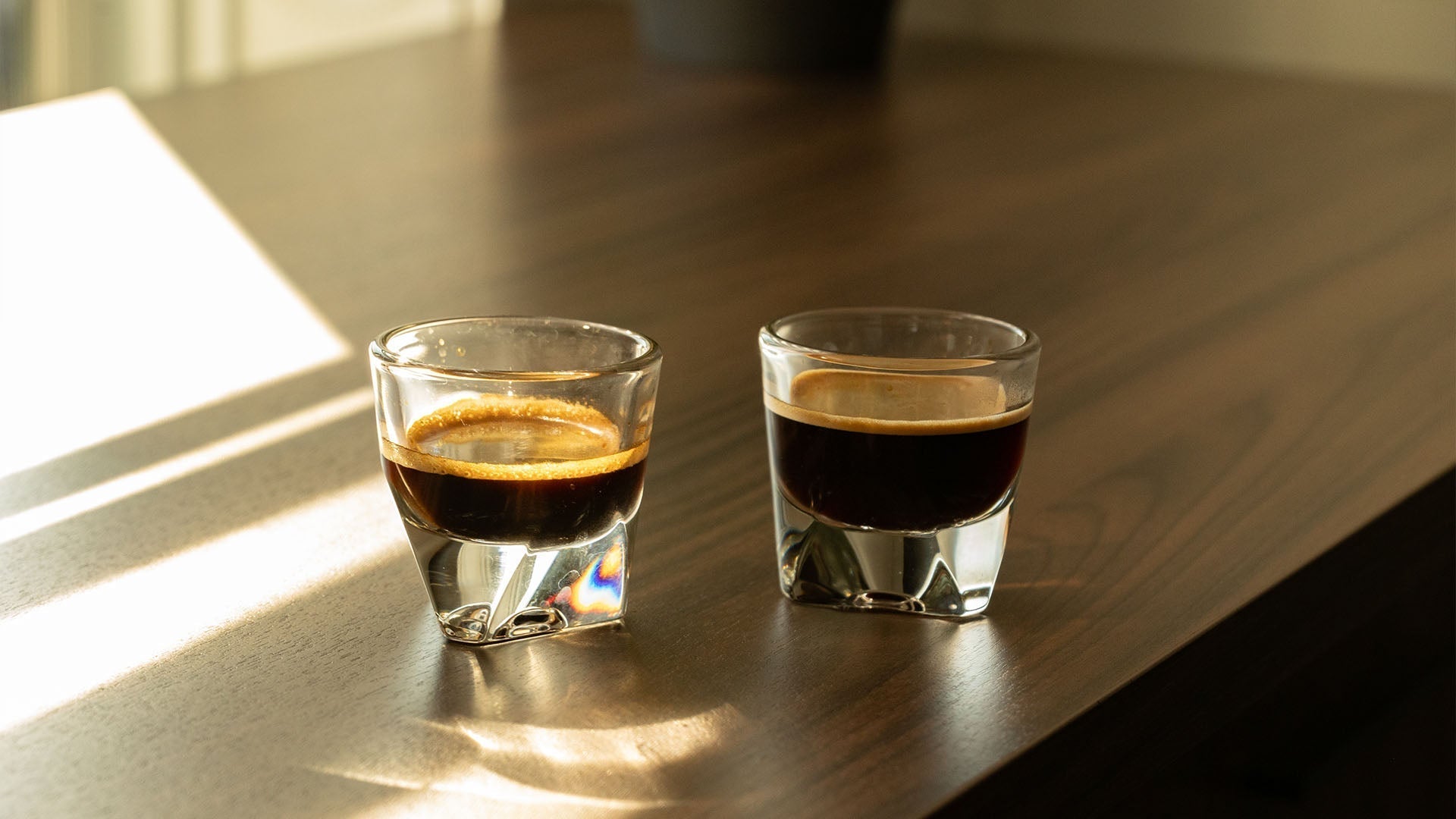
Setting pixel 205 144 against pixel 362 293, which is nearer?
pixel 362 293

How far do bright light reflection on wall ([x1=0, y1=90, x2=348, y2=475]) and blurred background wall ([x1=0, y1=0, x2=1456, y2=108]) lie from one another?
643mm

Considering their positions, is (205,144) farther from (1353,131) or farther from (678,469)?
(1353,131)

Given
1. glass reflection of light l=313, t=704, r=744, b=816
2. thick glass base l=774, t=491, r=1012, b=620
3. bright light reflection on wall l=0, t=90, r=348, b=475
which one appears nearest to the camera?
glass reflection of light l=313, t=704, r=744, b=816

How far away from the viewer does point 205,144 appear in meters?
1.22

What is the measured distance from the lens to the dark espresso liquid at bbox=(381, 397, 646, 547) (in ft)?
1.43

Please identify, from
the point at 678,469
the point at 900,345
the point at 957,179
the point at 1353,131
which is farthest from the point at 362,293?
the point at 1353,131

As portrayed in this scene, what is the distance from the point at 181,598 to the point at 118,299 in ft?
1.34

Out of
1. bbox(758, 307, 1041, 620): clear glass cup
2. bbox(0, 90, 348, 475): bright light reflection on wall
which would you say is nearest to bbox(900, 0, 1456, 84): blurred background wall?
bbox(0, 90, 348, 475): bright light reflection on wall

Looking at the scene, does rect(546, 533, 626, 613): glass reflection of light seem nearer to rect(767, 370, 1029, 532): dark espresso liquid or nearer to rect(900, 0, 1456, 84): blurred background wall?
rect(767, 370, 1029, 532): dark espresso liquid

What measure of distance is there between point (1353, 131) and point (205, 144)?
1090 mm

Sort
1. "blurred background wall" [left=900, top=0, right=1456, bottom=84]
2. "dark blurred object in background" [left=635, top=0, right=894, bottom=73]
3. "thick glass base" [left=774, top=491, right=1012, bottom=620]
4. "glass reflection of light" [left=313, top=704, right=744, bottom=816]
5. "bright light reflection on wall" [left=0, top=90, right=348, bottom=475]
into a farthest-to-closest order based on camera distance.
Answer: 1. "blurred background wall" [left=900, top=0, right=1456, bottom=84]
2. "dark blurred object in background" [left=635, top=0, right=894, bottom=73]
3. "bright light reflection on wall" [left=0, top=90, right=348, bottom=475]
4. "thick glass base" [left=774, top=491, right=1012, bottom=620]
5. "glass reflection of light" [left=313, top=704, right=744, bottom=816]

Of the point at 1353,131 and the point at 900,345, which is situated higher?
the point at 900,345

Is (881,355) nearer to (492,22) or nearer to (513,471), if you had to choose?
(513,471)

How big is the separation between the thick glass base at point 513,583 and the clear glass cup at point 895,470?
6 cm
